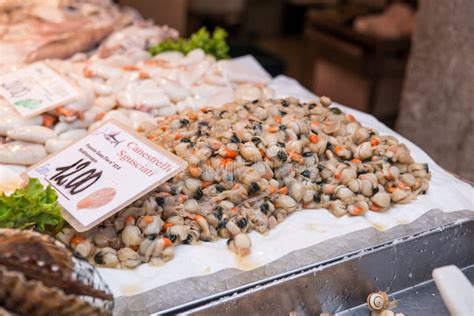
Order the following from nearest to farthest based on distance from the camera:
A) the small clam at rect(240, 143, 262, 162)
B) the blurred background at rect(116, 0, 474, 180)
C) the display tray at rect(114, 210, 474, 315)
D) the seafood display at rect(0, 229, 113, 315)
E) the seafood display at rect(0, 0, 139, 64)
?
the seafood display at rect(0, 229, 113, 315) < the display tray at rect(114, 210, 474, 315) < the small clam at rect(240, 143, 262, 162) < the seafood display at rect(0, 0, 139, 64) < the blurred background at rect(116, 0, 474, 180)

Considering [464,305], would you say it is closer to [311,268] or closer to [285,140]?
[311,268]

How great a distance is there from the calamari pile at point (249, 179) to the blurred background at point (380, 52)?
5.12 feet

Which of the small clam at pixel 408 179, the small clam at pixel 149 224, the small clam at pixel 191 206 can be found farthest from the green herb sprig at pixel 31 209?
the small clam at pixel 408 179

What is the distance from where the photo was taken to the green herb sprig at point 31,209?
1641 millimetres

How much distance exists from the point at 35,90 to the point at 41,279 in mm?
1388

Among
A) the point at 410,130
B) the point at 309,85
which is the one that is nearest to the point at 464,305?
the point at 410,130

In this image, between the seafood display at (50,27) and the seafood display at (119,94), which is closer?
the seafood display at (119,94)

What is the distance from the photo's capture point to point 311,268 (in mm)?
1746

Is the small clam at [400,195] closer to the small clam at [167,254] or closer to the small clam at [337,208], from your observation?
the small clam at [337,208]

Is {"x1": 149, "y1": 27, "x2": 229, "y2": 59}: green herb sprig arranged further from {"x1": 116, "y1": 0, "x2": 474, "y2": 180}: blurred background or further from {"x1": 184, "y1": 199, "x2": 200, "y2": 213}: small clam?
{"x1": 184, "y1": 199, "x2": 200, "y2": 213}: small clam

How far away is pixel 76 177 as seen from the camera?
1.88 metres

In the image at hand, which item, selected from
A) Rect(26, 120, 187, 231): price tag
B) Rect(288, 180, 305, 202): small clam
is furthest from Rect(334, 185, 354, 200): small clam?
Rect(26, 120, 187, 231): price tag

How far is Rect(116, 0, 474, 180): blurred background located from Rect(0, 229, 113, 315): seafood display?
2675 millimetres

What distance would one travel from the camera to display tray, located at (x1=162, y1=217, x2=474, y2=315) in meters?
1.66
